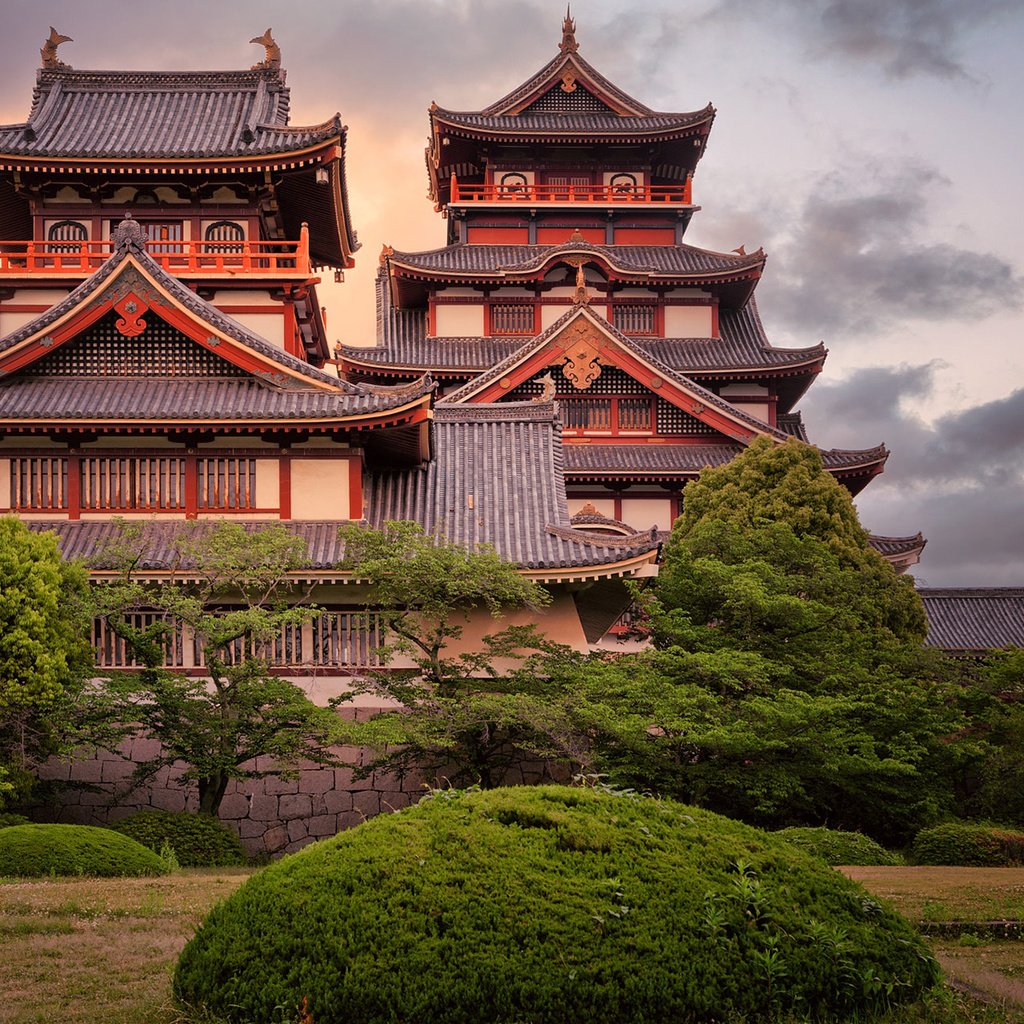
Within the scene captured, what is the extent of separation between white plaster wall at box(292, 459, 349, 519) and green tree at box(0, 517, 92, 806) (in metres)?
5.65

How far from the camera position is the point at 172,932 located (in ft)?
39.1

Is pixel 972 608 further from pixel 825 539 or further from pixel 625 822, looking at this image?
pixel 625 822

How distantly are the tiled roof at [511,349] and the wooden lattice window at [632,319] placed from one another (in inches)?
25.5

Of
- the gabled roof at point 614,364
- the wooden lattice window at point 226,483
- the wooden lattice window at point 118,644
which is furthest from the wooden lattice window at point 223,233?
the wooden lattice window at point 118,644

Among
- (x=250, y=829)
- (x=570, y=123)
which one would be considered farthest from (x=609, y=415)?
(x=250, y=829)

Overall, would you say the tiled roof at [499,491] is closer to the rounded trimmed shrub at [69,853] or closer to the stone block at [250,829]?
the stone block at [250,829]

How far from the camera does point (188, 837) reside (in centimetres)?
1947

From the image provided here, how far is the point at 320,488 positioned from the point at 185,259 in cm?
1004

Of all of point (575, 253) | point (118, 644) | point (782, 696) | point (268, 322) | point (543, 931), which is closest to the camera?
point (543, 931)

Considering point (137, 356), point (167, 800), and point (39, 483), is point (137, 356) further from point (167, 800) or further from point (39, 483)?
point (167, 800)

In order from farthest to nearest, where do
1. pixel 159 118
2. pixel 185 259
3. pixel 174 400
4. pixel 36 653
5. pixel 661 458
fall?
pixel 661 458 < pixel 159 118 < pixel 185 259 < pixel 174 400 < pixel 36 653

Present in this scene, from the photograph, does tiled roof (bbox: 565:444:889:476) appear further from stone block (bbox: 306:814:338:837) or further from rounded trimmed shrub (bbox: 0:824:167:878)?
rounded trimmed shrub (bbox: 0:824:167:878)

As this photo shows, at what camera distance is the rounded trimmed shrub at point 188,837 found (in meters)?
19.3

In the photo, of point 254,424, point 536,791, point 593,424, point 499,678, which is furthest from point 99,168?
point 536,791
